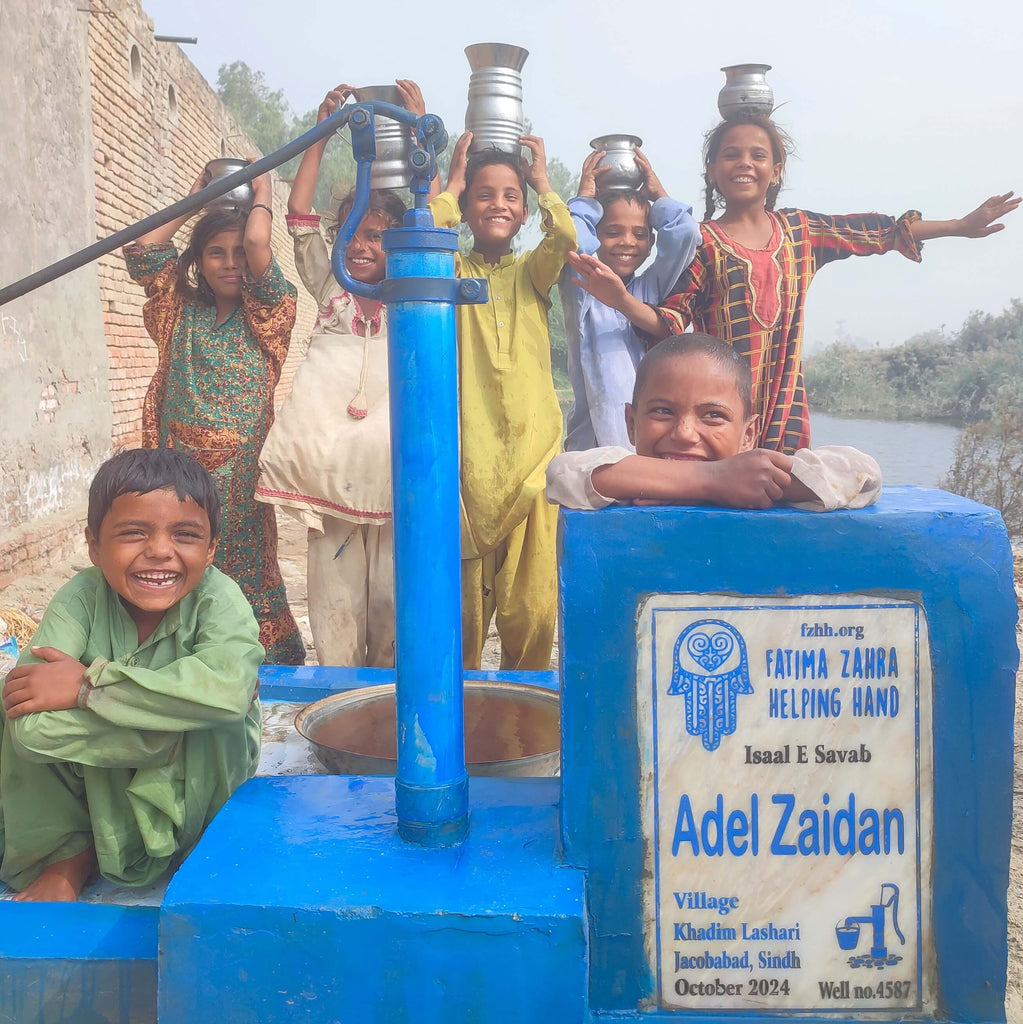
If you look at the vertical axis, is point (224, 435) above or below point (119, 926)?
above

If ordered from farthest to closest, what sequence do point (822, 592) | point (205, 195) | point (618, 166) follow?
point (618, 166), point (205, 195), point (822, 592)

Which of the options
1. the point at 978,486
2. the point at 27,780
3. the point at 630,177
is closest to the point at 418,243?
the point at 27,780

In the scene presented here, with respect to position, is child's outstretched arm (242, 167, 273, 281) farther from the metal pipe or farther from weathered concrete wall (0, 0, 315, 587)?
weathered concrete wall (0, 0, 315, 587)

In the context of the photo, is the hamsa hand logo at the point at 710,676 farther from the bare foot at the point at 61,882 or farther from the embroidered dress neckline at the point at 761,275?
the embroidered dress neckline at the point at 761,275

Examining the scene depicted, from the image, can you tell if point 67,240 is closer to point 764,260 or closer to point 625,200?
point 625,200

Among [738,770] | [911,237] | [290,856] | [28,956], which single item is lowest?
[28,956]

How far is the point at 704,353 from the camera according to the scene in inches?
74.4

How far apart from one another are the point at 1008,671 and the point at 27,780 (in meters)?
1.68

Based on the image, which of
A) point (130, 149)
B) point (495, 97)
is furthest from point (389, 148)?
point (130, 149)

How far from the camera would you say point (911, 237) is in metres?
3.12

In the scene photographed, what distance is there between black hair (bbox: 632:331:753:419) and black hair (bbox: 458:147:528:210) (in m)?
1.39

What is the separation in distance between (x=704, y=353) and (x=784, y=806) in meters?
0.85

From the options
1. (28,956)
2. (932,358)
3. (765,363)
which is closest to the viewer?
(28,956)

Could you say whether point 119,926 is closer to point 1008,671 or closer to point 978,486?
point 1008,671
